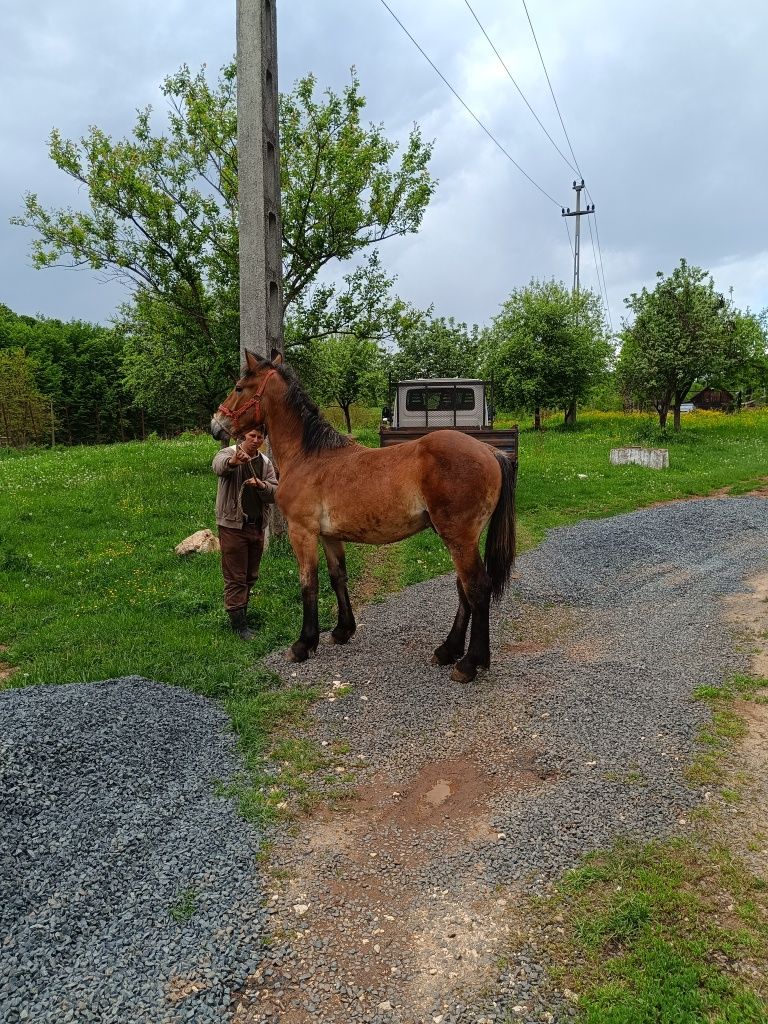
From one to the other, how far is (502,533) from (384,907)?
3550 millimetres

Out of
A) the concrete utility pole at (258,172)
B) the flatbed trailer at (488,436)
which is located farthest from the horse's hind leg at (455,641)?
the flatbed trailer at (488,436)

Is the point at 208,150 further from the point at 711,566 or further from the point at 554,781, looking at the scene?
the point at 554,781

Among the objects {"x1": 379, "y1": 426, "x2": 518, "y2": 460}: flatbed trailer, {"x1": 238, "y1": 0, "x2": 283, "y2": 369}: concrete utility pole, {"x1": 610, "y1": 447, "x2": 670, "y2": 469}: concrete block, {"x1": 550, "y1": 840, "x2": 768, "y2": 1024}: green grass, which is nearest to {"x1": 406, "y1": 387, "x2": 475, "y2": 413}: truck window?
{"x1": 379, "y1": 426, "x2": 518, "y2": 460}: flatbed trailer

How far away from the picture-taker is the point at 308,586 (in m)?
6.27

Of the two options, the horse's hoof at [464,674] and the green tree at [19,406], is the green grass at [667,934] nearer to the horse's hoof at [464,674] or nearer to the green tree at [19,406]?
the horse's hoof at [464,674]

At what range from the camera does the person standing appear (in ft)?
21.9

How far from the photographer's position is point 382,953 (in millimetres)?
2734

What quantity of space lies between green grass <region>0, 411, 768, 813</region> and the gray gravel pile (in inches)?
25.8

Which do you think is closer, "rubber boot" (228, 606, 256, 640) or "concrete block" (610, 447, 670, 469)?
"rubber boot" (228, 606, 256, 640)

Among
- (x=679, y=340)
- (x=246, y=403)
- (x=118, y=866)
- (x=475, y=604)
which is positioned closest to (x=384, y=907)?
(x=118, y=866)

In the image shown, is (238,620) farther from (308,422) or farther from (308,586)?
(308,422)

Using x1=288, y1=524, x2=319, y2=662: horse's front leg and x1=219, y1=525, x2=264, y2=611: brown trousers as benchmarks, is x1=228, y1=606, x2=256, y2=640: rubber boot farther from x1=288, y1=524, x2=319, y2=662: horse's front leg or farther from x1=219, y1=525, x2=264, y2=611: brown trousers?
x1=288, y1=524, x2=319, y2=662: horse's front leg

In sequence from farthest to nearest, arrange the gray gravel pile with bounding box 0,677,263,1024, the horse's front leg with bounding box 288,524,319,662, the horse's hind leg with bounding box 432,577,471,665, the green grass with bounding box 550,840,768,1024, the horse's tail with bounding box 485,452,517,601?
the horse's front leg with bounding box 288,524,319,662 → the horse's hind leg with bounding box 432,577,471,665 → the horse's tail with bounding box 485,452,517,601 → the gray gravel pile with bounding box 0,677,263,1024 → the green grass with bounding box 550,840,768,1024

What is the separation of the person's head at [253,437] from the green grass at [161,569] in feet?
6.85
